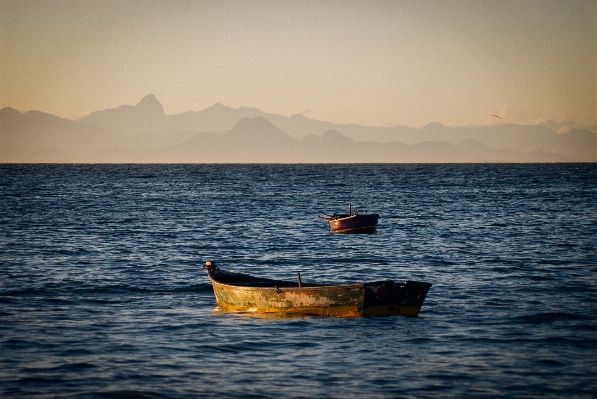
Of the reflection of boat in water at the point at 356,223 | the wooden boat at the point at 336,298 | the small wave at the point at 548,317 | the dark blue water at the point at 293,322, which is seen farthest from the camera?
the reflection of boat in water at the point at 356,223

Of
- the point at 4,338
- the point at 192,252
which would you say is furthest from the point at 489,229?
the point at 4,338

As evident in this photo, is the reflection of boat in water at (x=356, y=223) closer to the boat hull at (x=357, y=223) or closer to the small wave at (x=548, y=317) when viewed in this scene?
the boat hull at (x=357, y=223)

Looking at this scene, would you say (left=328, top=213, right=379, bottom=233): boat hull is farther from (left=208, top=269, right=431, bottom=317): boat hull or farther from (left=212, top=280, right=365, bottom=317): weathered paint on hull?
(left=212, top=280, right=365, bottom=317): weathered paint on hull

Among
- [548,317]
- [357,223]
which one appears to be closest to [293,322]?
[548,317]

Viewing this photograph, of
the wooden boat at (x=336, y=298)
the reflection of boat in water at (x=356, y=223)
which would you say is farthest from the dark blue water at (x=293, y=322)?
the reflection of boat in water at (x=356, y=223)

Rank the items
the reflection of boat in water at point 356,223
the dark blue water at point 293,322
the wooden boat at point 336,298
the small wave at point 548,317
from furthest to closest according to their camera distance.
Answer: the reflection of boat in water at point 356,223, the small wave at point 548,317, the wooden boat at point 336,298, the dark blue water at point 293,322

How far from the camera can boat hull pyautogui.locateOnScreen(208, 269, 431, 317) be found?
20516mm

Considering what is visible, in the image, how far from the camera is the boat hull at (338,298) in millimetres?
20516

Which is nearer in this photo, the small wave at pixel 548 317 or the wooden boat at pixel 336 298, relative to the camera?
the wooden boat at pixel 336 298

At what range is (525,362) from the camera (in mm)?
17266

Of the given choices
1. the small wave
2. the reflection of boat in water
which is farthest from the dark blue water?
the reflection of boat in water

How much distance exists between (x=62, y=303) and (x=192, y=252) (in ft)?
50.9

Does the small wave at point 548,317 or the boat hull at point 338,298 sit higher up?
the boat hull at point 338,298

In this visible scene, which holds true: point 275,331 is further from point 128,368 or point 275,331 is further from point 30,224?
point 30,224
